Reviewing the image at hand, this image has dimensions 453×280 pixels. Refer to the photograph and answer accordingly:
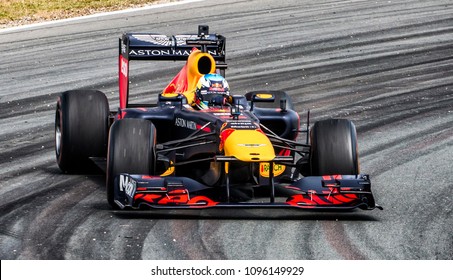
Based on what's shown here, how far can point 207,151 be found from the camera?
43.7ft

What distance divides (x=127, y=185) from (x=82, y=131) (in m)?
2.41

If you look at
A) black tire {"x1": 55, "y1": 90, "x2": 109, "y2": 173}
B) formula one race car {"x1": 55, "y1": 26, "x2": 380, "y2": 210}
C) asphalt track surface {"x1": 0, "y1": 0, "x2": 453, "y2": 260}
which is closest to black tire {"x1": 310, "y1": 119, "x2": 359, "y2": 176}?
formula one race car {"x1": 55, "y1": 26, "x2": 380, "y2": 210}

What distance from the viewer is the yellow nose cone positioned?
12.3 meters

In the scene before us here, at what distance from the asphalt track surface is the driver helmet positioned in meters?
1.54

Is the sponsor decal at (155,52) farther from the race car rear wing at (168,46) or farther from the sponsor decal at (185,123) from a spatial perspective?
the sponsor decal at (185,123)

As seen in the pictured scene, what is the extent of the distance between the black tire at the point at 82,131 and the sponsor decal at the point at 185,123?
3.48ft

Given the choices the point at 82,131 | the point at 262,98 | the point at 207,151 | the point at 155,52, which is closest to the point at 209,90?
the point at 262,98

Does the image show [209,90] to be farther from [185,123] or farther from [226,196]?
[226,196]

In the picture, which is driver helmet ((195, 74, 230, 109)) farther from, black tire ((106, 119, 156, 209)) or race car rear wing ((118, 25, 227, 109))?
black tire ((106, 119, 156, 209))

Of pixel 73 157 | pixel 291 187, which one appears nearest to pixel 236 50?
pixel 73 157

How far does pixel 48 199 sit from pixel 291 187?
9.05 feet

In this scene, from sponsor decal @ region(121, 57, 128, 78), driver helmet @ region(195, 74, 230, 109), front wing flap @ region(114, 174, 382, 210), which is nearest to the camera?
front wing flap @ region(114, 174, 382, 210)

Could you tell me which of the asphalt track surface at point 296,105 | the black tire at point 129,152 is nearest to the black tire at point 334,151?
the asphalt track surface at point 296,105

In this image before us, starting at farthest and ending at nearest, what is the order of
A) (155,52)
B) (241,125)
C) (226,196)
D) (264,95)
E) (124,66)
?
(124,66), (155,52), (264,95), (241,125), (226,196)
